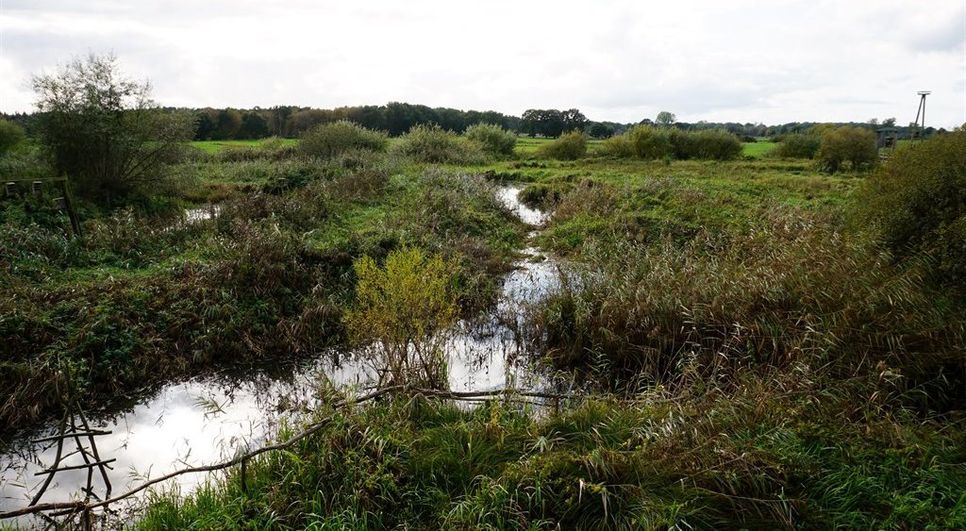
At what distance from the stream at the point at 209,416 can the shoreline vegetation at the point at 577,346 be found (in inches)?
20.4

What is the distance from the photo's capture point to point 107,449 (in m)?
6.51

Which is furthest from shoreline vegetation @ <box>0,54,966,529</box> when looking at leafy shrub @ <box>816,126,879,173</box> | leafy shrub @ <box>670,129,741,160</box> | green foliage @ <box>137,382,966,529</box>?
leafy shrub @ <box>670,129,741,160</box>

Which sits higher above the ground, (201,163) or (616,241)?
(201,163)

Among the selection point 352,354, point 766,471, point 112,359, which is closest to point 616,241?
point 352,354

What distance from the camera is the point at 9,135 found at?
20.6 meters

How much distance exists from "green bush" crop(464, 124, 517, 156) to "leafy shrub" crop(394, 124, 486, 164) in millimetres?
5857

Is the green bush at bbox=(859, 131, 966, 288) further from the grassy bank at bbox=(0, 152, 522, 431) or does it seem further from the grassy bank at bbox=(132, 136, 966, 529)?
the grassy bank at bbox=(0, 152, 522, 431)

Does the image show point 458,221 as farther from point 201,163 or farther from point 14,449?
point 201,163

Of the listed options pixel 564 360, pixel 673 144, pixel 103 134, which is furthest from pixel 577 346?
pixel 673 144

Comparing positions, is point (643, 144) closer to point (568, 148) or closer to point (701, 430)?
point (568, 148)

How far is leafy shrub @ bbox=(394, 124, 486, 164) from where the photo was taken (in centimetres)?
3597

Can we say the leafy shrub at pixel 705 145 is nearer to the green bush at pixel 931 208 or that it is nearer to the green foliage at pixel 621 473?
the green bush at pixel 931 208

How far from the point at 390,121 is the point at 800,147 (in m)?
42.5

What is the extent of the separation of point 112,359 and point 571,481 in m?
7.23
